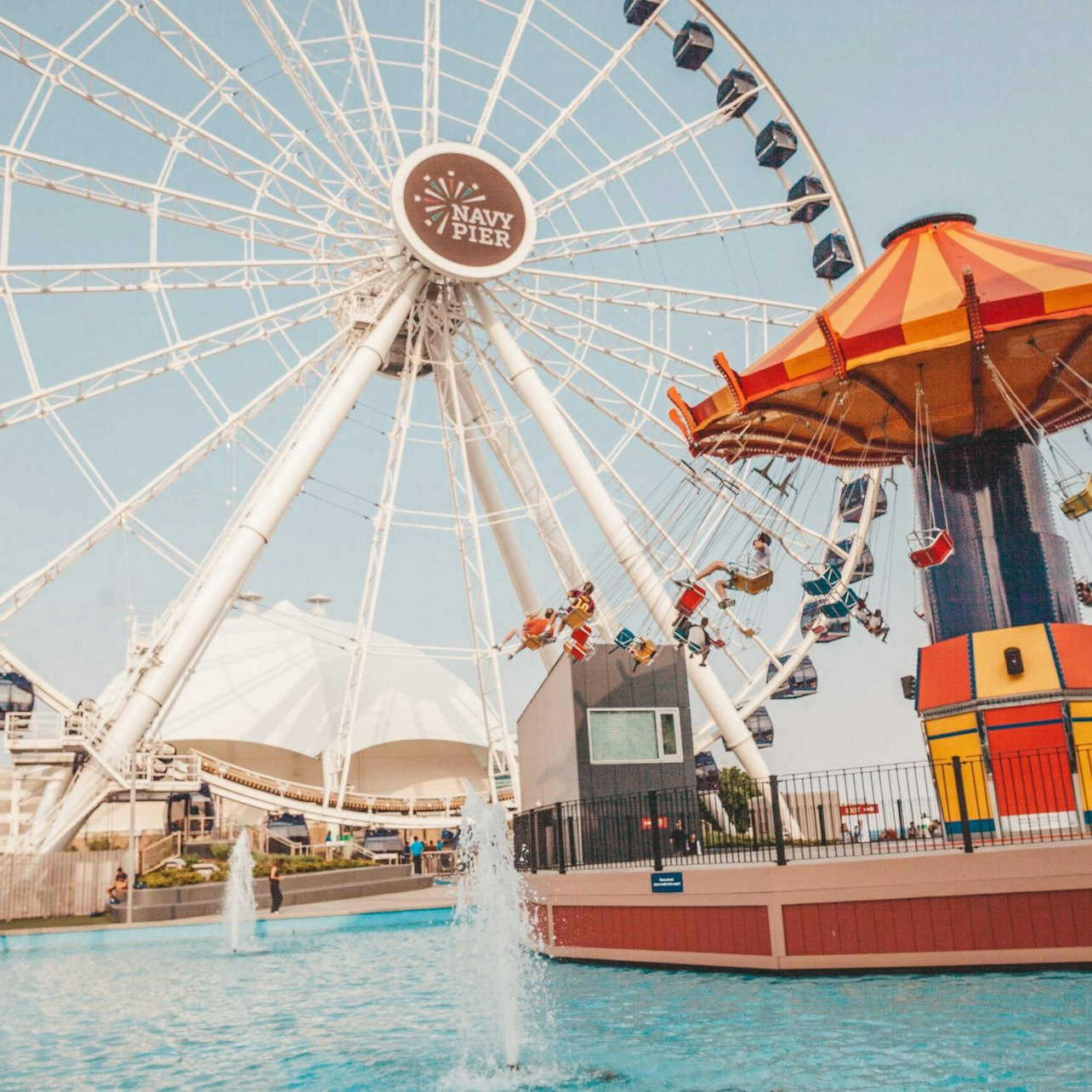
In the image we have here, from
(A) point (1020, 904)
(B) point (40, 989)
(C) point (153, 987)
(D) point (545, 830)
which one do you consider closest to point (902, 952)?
(A) point (1020, 904)

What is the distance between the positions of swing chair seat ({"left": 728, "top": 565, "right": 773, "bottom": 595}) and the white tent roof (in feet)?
105

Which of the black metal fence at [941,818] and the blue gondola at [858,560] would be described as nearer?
the black metal fence at [941,818]

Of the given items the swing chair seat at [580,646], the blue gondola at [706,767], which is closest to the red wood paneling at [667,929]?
the swing chair seat at [580,646]

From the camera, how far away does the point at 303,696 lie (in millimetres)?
55031

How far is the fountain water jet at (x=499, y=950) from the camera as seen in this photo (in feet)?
34.8

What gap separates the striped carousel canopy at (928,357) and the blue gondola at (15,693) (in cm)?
1870

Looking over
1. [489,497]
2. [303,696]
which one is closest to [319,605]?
[303,696]

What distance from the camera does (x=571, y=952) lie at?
15.3 meters

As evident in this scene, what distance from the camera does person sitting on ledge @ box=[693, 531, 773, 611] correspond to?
60.4 ft

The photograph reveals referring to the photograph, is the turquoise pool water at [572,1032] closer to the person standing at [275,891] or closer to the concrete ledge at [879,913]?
the concrete ledge at [879,913]

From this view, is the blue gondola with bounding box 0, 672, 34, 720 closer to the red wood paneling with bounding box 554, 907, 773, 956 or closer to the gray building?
the gray building

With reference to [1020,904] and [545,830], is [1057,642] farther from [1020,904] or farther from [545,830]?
[545,830]

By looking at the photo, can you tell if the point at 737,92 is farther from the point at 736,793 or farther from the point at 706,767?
the point at 706,767

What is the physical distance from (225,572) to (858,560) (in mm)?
15797
